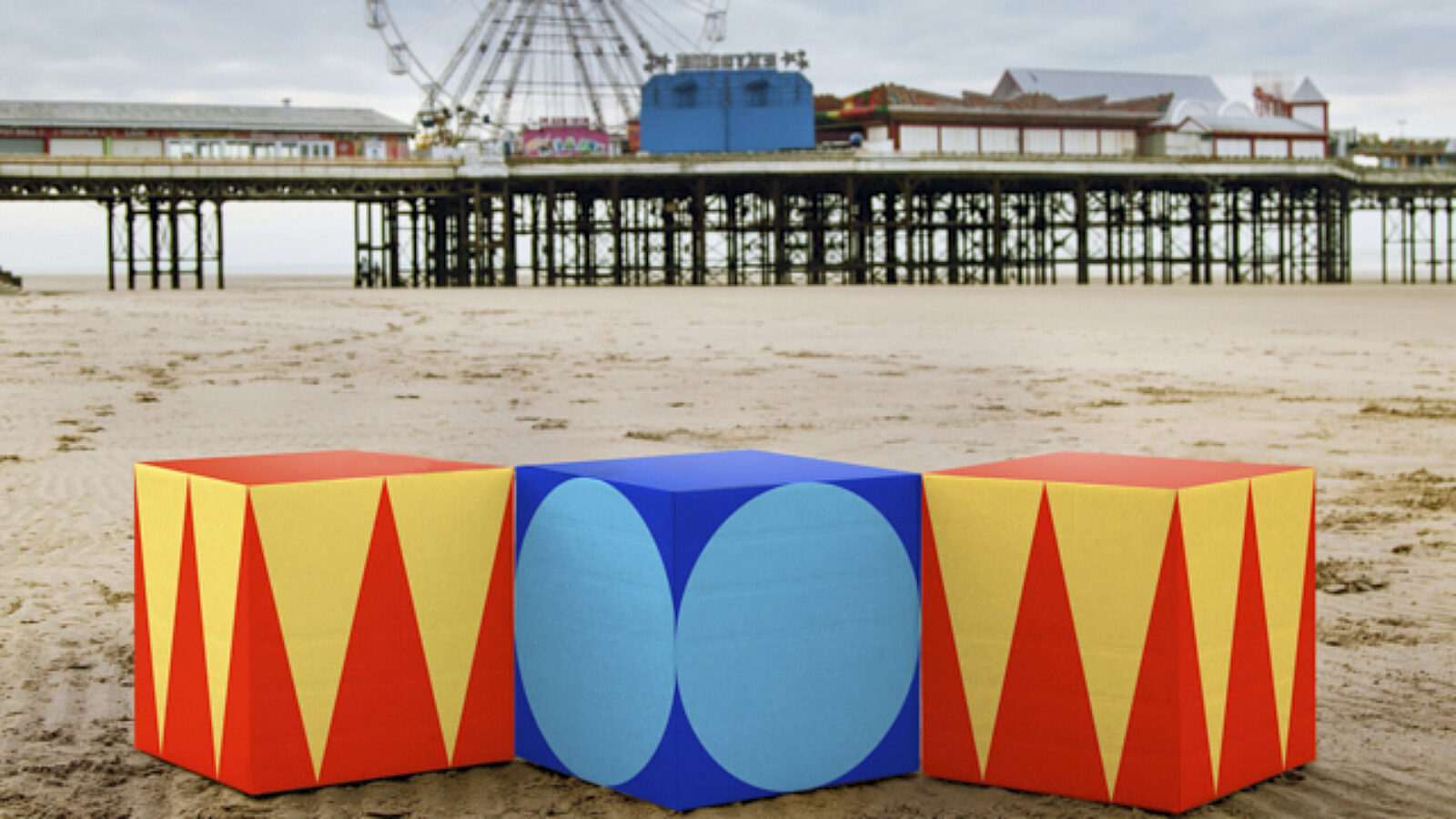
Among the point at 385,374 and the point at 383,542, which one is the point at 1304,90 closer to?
the point at 385,374

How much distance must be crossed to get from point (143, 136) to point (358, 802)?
62091 mm

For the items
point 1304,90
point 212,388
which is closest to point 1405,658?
point 212,388

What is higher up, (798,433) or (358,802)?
(798,433)

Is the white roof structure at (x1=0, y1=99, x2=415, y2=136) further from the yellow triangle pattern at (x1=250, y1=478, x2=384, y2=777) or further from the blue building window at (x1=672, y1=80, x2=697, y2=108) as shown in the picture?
the yellow triangle pattern at (x1=250, y1=478, x2=384, y2=777)

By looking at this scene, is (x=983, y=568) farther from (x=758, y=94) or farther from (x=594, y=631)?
(x=758, y=94)

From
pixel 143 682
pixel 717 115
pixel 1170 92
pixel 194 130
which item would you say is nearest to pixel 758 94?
pixel 717 115

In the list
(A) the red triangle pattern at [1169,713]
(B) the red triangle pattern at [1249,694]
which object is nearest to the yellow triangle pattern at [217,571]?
(A) the red triangle pattern at [1169,713]

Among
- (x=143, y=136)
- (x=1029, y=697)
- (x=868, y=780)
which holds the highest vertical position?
(x=143, y=136)

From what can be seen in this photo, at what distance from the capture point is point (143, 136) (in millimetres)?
60344

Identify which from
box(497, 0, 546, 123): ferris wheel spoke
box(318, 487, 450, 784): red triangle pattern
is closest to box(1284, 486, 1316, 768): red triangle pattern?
box(318, 487, 450, 784): red triangle pattern

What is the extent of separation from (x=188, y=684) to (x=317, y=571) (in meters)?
0.64

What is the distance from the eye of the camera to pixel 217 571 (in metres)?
4.66

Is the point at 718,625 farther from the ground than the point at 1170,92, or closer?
closer

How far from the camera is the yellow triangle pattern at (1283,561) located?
4723 millimetres
